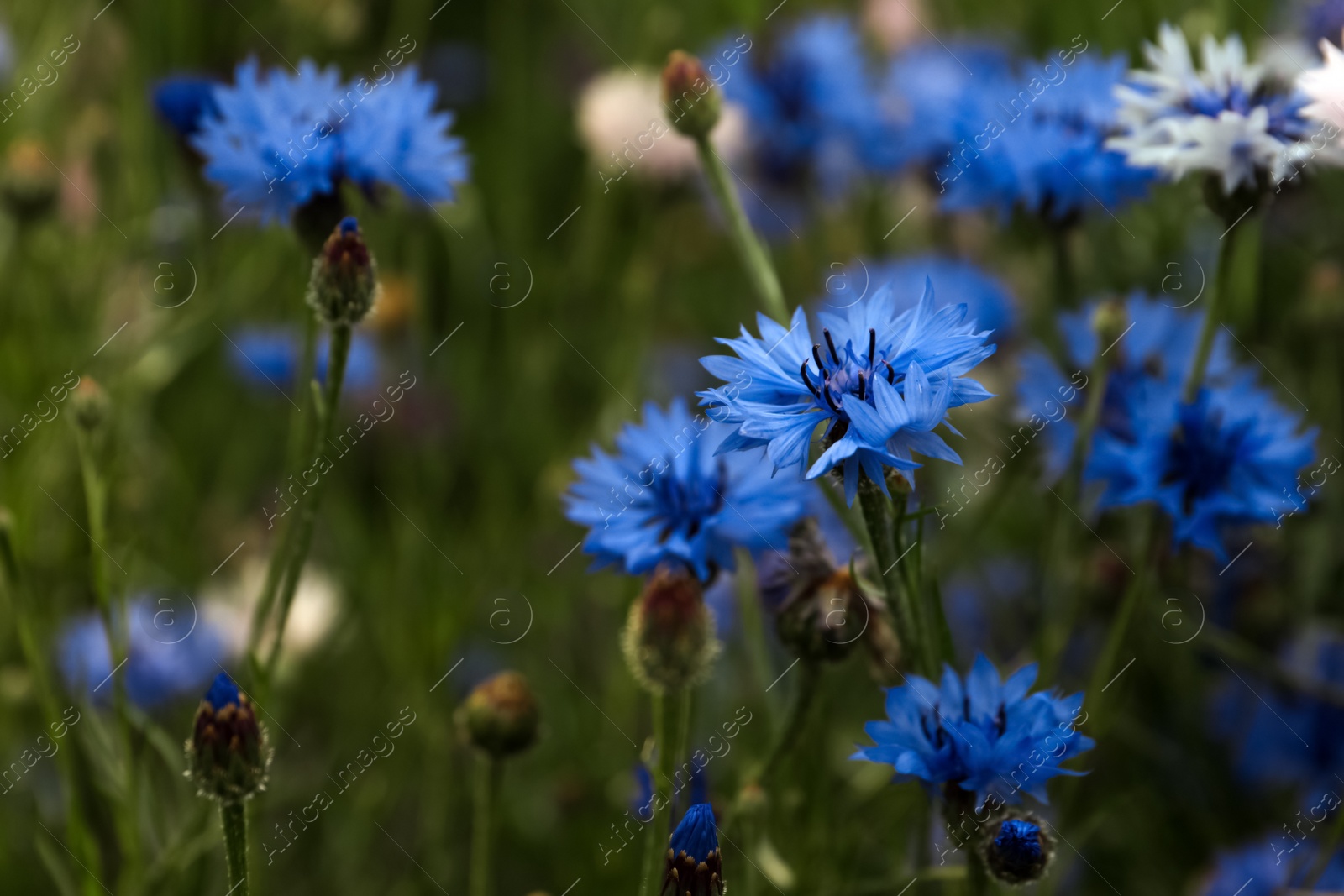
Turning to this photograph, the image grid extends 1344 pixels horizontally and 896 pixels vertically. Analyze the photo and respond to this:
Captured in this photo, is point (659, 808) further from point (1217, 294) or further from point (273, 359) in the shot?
point (273, 359)

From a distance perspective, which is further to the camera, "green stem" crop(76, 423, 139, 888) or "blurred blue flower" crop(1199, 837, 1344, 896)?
"blurred blue flower" crop(1199, 837, 1344, 896)

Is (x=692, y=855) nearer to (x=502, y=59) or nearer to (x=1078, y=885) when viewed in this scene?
(x=1078, y=885)

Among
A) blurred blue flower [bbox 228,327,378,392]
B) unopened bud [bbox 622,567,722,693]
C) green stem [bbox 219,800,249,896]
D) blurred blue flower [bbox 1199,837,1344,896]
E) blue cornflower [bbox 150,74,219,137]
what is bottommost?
blurred blue flower [bbox 1199,837,1344,896]

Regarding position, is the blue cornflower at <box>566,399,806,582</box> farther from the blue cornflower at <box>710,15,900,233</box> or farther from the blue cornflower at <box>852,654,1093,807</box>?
the blue cornflower at <box>710,15,900,233</box>

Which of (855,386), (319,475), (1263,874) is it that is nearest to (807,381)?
(855,386)

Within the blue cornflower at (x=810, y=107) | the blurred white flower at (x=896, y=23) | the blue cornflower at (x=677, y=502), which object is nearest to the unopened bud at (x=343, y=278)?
the blue cornflower at (x=677, y=502)

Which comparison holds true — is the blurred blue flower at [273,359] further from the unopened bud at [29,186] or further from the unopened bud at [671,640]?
the unopened bud at [671,640]

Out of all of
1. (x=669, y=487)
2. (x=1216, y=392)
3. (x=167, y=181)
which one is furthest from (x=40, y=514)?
(x=1216, y=392)

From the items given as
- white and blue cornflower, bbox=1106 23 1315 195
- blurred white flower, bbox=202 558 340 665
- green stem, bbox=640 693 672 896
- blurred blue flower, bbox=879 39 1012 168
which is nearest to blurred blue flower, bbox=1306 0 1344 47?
blurred blue flower, bbox=879 39 1012 168
